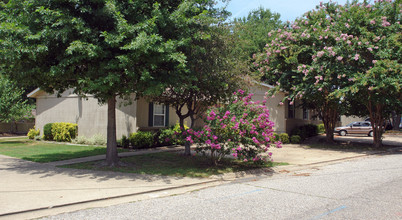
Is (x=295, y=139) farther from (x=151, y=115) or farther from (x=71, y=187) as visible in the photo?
(x=71, y=187)

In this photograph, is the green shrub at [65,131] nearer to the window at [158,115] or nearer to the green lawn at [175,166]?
the window at [158,115]

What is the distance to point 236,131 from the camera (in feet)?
30.9

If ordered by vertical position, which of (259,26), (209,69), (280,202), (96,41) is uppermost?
(259,26)

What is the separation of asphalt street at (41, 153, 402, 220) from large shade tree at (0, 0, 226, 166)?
10.8 ft

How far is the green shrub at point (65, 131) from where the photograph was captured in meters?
18.8

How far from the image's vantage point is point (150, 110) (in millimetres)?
17547

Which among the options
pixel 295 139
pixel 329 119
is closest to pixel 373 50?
pixel 329 119

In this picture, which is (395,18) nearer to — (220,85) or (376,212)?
(220,85)

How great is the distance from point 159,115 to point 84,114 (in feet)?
15.9

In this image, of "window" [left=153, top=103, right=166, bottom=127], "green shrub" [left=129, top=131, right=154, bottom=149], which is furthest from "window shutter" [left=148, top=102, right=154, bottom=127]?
"green shrub" [left=129, top=131, right=154, bottom=149]

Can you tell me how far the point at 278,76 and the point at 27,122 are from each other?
2574cm

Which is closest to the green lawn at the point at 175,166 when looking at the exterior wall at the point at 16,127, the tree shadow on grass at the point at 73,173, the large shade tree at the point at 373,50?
the tree shadow on grass at the point at 73,173

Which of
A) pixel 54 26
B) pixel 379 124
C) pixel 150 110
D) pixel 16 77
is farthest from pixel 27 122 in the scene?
pixel 379 124

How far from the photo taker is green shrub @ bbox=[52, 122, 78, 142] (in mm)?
18781
